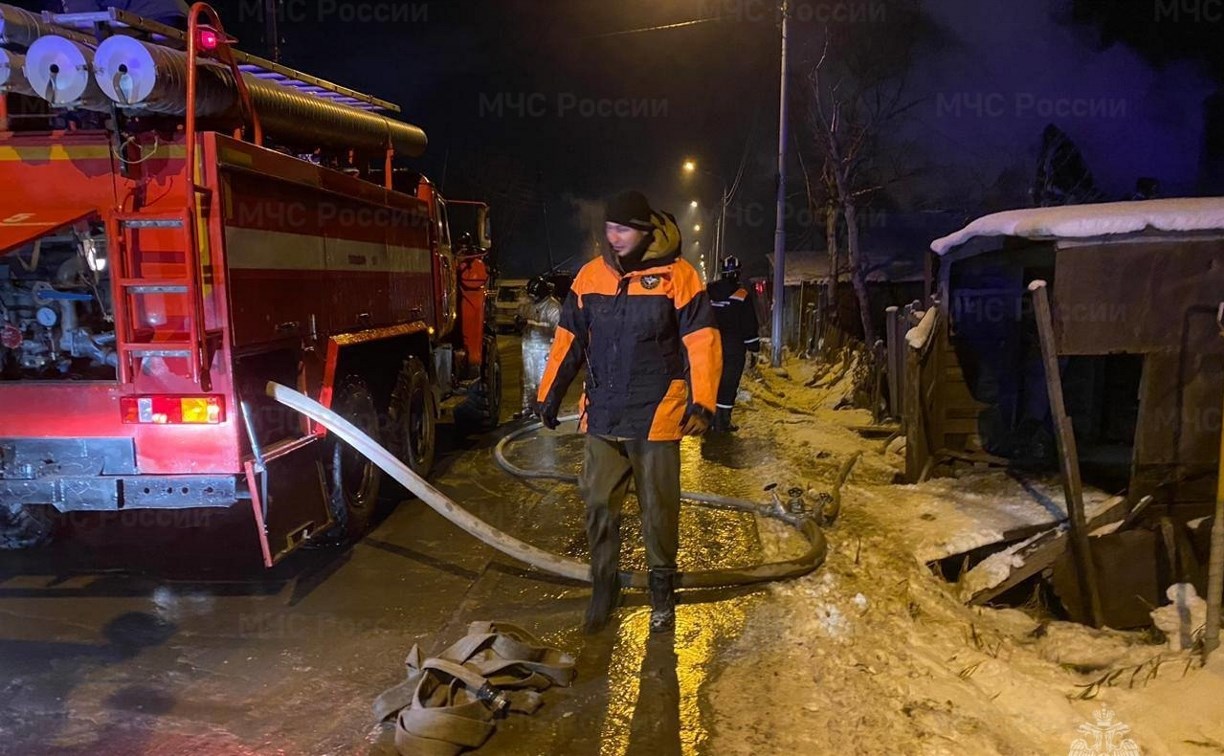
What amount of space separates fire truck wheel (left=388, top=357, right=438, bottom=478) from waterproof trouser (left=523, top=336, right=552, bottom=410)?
12.5ft

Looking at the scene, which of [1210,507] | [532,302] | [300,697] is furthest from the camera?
[532,302]

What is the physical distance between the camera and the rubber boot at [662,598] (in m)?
4.13

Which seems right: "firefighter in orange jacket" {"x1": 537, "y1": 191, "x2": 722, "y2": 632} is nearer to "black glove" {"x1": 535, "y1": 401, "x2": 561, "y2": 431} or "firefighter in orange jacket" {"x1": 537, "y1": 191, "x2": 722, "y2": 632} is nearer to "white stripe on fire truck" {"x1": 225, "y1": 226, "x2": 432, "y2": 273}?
"black glove" {"x1": 535, "y1": 401, "x2": 561, "y2": 431}

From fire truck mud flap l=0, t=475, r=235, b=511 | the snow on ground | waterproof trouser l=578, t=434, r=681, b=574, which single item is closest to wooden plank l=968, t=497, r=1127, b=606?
the snow on ground

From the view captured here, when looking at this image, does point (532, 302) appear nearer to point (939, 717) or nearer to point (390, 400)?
point (390, 400)

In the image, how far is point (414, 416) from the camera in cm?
734

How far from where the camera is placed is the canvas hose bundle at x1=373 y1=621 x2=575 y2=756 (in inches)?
121

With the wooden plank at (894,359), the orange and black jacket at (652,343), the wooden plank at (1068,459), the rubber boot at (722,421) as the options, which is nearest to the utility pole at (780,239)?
the wooden plank at (894,359)

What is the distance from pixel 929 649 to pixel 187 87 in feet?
15.4

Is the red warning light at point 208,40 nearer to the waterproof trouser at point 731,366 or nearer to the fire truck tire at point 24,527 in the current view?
the fire truck tire at point 24,527

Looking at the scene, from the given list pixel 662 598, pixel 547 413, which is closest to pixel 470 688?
pixel 662 598

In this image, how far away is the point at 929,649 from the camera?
405 cm

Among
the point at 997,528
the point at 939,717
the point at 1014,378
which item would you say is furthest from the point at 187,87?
the point at 1014,378

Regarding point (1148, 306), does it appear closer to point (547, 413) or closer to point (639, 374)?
point (639, 374)
